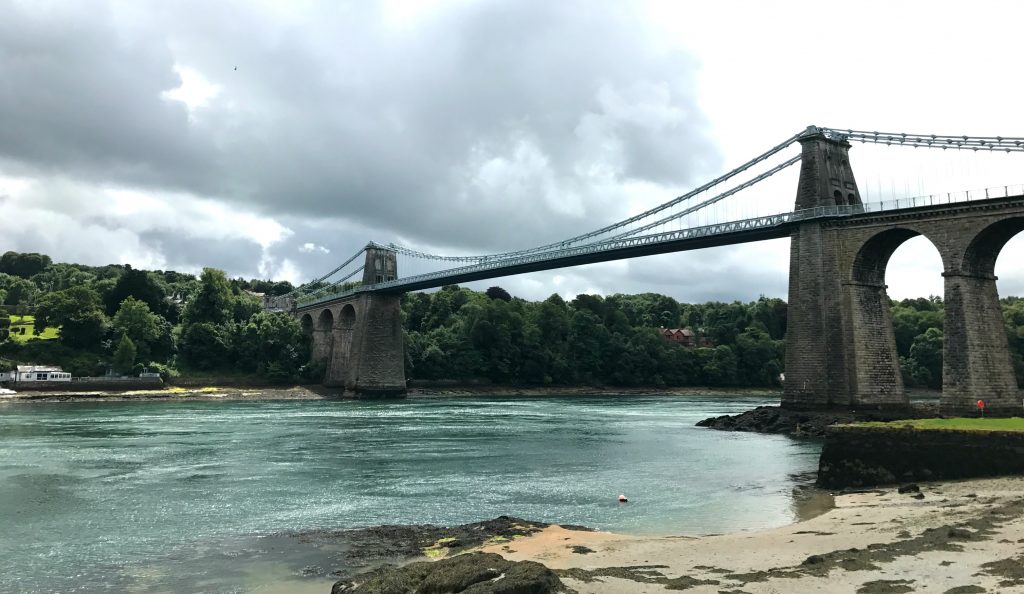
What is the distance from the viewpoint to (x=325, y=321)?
7838 cm

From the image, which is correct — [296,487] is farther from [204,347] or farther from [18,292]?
[18,292]

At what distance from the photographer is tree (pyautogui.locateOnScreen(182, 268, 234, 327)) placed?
74312 mm

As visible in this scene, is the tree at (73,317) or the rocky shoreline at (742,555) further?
the tree at (73,317)

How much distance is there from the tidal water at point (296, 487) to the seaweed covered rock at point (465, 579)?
1.51m

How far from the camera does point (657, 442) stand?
2886 cm

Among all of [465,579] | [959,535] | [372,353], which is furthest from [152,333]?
[959,535]

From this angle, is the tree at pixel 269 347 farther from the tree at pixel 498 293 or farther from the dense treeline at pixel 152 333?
the tree at pixel 498 293

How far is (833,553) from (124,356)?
62.7 metres

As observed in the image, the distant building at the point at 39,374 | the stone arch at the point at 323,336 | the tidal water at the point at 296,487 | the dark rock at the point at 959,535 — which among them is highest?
the stone arch at the point at 323,336

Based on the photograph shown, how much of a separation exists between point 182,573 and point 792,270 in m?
33.4

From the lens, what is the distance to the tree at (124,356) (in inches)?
2361

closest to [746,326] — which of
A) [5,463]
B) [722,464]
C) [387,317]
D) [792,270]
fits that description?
[387,317]

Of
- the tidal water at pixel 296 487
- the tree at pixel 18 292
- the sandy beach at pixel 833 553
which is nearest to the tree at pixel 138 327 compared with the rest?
the tidal water at pixel 296 487

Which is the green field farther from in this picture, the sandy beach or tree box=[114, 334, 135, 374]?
the sandy beach
